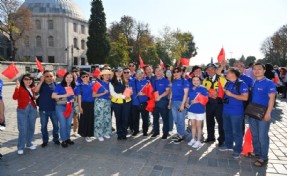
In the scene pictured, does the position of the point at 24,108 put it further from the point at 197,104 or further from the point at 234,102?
the point at 234,102

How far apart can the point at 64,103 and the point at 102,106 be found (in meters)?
1.11

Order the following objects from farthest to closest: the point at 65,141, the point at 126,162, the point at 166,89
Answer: the point at 166,89
the point at 65,141
the point at 126,162

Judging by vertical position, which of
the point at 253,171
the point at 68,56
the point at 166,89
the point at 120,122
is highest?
the point at 68,56

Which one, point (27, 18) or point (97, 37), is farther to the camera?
point (97, 37)

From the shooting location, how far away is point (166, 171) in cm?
513

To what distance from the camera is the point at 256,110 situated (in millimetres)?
5238

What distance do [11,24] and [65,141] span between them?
131 ft

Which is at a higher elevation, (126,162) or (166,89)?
(166,89)

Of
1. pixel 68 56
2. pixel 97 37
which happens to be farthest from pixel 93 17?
pixel 68 56

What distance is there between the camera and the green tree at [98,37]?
50.6m

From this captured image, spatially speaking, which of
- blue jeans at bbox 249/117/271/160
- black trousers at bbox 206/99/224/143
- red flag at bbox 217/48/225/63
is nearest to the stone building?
red flag at bbox 217/48/225/63

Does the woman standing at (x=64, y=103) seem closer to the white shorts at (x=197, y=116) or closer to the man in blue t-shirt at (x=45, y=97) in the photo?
the man in blue t-shirt at (x=45, y=97)

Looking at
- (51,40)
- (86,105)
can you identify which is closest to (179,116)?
(86,105)

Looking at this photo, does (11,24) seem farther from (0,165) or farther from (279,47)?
(279,47)
